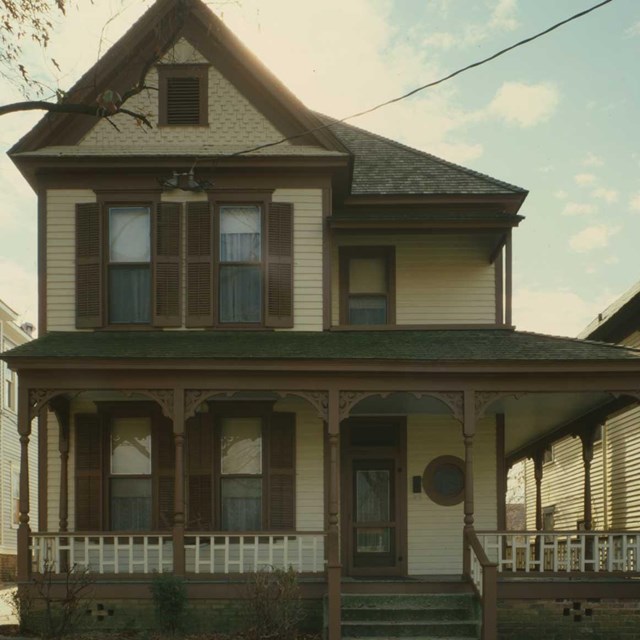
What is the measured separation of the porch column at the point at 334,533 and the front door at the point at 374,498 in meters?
2.17

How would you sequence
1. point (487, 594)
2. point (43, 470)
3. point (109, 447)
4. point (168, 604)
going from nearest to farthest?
1. point (487, 594)
2. point (168, 604)
3. point (43, 470)
4. point (109, 447)

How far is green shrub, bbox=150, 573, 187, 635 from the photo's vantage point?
13.1m

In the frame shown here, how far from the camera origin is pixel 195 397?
14.1 meters

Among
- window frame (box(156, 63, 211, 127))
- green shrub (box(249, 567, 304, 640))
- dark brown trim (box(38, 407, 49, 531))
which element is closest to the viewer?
green shrub (box(249, 567, 304, 640))

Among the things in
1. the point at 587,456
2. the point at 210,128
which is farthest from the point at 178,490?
the point at 587,456

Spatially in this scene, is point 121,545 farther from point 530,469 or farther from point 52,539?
point 530,469

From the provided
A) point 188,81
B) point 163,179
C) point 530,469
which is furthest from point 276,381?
point 530,469

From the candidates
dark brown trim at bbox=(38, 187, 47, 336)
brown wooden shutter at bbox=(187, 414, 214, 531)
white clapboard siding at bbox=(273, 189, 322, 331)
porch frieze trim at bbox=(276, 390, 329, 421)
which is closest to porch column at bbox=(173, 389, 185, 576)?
brown wooden shutter at bbox=(187, 414, 214, 531)

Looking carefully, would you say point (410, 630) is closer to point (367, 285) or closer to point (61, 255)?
point (367, 285)

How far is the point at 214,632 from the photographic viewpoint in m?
13.5

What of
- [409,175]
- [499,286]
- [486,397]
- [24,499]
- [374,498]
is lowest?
[374,498]

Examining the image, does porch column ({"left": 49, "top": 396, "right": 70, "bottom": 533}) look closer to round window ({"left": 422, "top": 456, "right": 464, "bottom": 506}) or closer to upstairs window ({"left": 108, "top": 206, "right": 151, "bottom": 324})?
upstairs window ({"left": 108, "top": 206, "right": 151, "bottom": 324})

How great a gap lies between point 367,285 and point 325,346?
2496 millimetres

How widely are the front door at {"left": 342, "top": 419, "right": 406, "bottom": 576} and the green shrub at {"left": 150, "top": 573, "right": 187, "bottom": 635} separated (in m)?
3.48
